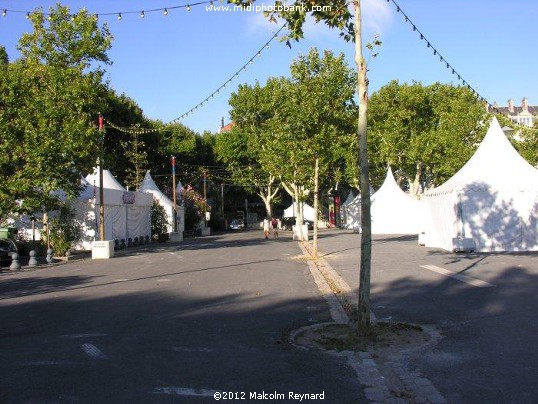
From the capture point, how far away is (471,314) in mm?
9164

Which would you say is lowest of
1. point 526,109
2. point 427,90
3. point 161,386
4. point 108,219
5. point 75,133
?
point 161,386

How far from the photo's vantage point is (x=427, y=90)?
47562 mm

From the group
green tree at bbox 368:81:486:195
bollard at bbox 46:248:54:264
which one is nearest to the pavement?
bollard at bbox 46:248:54:264

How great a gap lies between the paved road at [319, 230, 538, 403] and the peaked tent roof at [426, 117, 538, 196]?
3801 mm

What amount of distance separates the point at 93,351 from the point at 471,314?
5.87 m

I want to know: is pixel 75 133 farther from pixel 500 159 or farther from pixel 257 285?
pixel 500 159

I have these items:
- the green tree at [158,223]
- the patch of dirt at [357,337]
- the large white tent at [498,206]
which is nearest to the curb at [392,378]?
the patch of dirt at [357,337]

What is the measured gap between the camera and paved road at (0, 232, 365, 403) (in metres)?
5.61

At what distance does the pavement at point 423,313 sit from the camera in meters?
5.57

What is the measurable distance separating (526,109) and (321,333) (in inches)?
4981

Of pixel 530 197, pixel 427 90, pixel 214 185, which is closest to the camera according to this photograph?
pixel 530 197

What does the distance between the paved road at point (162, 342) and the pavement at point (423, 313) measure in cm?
8

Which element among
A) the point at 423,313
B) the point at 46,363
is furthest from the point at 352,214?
the point at 46,363

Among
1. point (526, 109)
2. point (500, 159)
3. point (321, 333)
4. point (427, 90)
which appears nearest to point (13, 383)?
point (321, 333)
